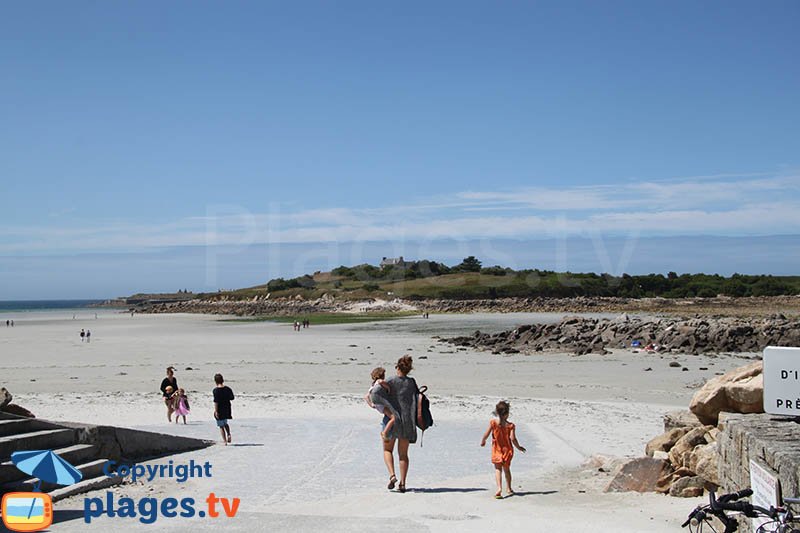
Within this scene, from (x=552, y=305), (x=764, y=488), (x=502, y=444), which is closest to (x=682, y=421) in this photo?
(x=502, y=444)

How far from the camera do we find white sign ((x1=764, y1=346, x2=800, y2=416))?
217 inches

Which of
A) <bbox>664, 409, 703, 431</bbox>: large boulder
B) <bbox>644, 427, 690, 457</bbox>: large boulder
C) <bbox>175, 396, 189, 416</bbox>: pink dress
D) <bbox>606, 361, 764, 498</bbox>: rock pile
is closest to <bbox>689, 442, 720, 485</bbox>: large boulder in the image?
<bbox>606, 361, 764, 498</bbox>: rock pile

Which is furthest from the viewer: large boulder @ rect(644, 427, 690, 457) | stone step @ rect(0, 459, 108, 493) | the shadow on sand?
large boulder @ rect(644, 427, 690, 457)

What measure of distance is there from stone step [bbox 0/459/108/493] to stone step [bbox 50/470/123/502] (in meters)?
0.13

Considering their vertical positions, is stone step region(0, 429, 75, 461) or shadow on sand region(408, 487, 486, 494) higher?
stone step region(0, 429, 75, 461)

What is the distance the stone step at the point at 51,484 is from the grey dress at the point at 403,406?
3.78 meters

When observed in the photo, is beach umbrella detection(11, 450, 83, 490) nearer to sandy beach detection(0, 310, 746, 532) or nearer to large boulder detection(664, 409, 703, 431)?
sandy beach detection(0, 310, 746, 532)

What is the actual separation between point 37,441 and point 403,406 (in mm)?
4516

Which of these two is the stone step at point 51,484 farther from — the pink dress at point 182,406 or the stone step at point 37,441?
the pink dress at point 182,406

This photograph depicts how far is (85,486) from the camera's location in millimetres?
9430

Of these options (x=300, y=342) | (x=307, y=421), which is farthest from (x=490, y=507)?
(x=300, y=342)

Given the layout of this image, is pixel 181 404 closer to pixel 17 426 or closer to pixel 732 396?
pixel 17 426

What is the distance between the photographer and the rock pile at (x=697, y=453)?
8.62m

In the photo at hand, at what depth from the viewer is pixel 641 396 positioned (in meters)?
20.6
